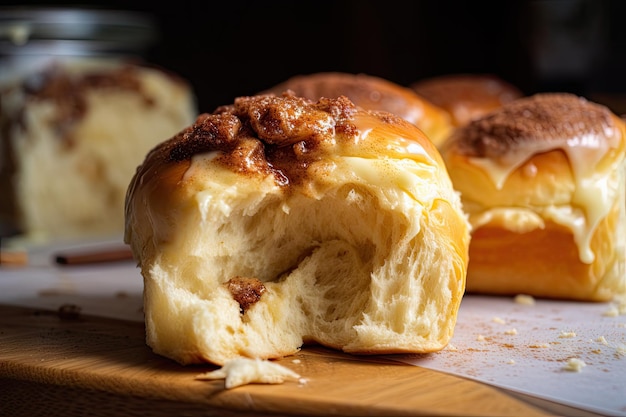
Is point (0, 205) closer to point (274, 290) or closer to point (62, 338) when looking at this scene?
point (62, 338)

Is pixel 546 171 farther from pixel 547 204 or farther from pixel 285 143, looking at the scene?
pixel 285 143

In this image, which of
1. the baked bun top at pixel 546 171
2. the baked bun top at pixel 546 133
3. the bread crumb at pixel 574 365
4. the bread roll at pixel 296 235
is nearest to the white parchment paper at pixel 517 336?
the bread crumb at pixel 574 365

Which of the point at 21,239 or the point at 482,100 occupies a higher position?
the point at 482,100

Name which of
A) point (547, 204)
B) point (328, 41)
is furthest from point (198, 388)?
point (328, 41)

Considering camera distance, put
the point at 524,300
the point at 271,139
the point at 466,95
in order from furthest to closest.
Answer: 1. the point at 466,95
2. the point at 524,300
3. the point at 271,139

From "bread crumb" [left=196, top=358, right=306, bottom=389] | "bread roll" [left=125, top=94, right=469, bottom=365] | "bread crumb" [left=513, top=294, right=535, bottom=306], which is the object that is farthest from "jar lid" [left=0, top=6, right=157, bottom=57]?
"bread crumb" [left=196, top=358, right=306, bottom=389]

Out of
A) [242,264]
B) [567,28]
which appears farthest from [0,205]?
[567,28]
